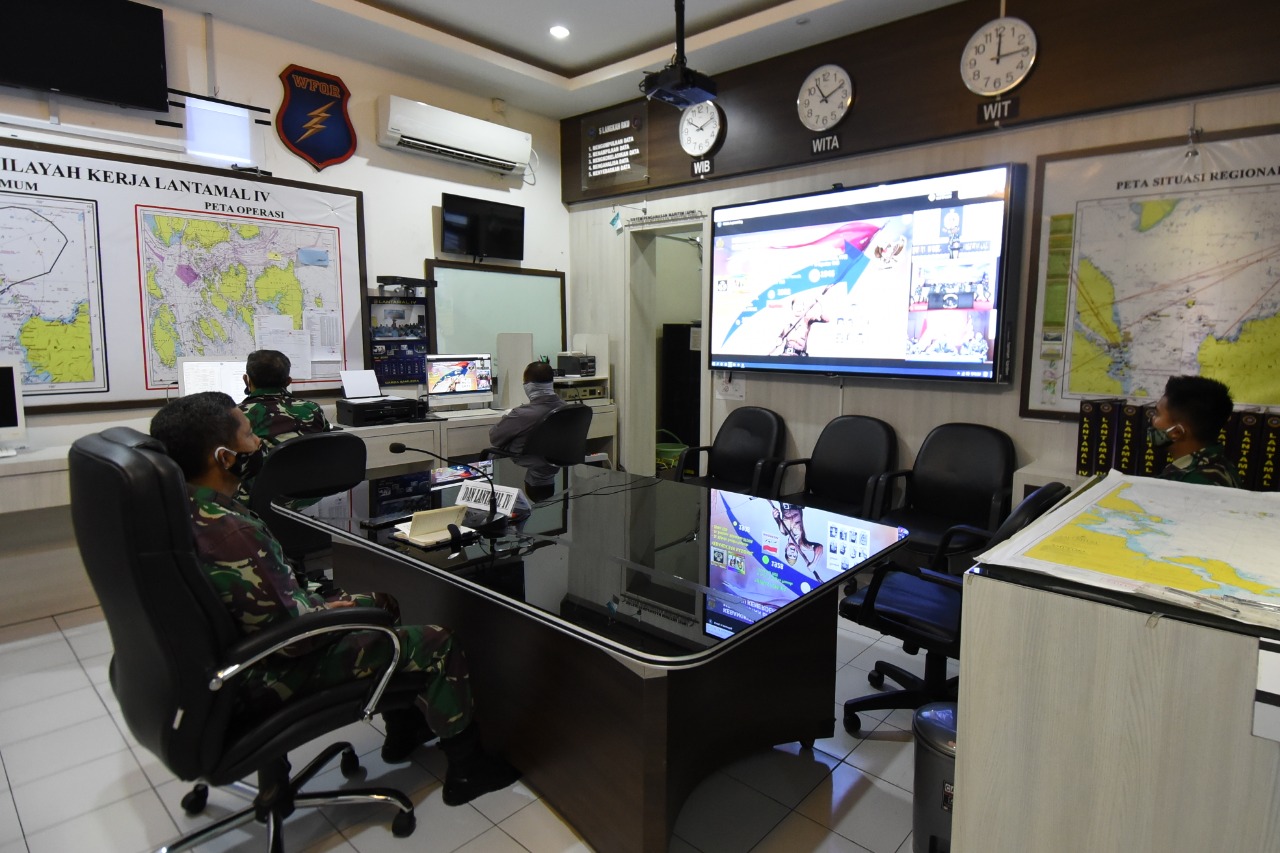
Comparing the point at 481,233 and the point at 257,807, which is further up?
the point at 481,233

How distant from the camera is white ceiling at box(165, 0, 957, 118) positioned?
380 centimetres

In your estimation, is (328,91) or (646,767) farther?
(328,91)

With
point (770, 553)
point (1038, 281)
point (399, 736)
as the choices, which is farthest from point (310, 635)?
point (1038, 281)

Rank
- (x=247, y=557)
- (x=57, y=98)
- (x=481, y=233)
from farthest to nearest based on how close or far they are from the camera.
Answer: (x=481, y=233) → (x=57, y=98) → (x=247, y=557)

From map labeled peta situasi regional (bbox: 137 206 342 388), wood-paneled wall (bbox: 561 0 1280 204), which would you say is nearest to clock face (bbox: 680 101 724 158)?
wood-paneled wall (bbox: 561 0 1280 204)

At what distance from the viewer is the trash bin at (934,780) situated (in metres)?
1.72

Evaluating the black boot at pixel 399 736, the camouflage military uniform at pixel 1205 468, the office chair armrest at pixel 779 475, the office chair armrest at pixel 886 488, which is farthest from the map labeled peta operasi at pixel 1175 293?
the black boot at pixel 399 736

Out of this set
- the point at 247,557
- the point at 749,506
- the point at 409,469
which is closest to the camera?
the point at 247,557

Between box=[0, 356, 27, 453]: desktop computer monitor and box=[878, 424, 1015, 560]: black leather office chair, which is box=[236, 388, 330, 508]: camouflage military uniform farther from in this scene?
box=[878, 424, 1015, 560]: black leather office chair

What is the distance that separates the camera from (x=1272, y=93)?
288 cm

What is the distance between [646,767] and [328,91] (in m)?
4.37

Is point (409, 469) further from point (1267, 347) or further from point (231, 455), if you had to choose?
point (1267, 347)

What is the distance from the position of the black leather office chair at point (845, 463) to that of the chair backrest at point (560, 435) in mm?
1167

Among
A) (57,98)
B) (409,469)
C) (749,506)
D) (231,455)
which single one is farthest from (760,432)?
(57,98)
